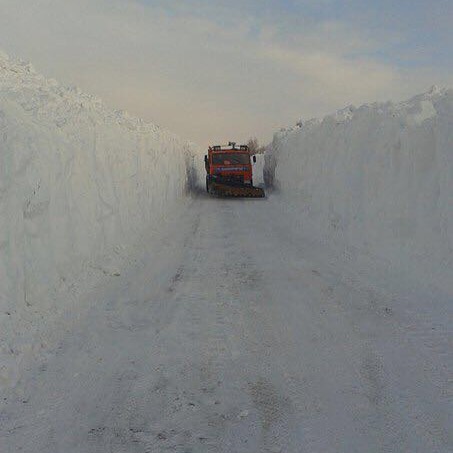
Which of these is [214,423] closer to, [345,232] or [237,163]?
[345,232]

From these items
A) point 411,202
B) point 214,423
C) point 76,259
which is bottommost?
point 214,423

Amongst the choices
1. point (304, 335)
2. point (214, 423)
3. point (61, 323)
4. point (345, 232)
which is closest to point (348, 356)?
point (304, 335)

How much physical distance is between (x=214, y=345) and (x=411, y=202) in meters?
6.02

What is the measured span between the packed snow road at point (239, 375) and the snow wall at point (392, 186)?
1918 mm

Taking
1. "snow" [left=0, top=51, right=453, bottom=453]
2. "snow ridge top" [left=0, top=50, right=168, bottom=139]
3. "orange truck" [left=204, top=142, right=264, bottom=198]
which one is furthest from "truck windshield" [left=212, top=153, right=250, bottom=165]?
"snow" [left=0, top=51, right=453, bottom=453]

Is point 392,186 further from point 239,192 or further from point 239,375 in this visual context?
point 239,192

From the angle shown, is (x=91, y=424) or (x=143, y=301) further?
(x=143, y=301)

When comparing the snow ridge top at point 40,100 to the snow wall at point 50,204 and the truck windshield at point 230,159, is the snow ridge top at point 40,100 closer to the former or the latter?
the snow wall at point 50,204

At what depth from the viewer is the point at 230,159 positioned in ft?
72.1

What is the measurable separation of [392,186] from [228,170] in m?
12.5

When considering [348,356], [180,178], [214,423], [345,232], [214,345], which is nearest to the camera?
[214,423]

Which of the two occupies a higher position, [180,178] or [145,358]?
[180,178]

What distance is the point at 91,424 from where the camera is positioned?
10.5 ft

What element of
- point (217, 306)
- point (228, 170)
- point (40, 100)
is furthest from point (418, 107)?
point (228, 170)
